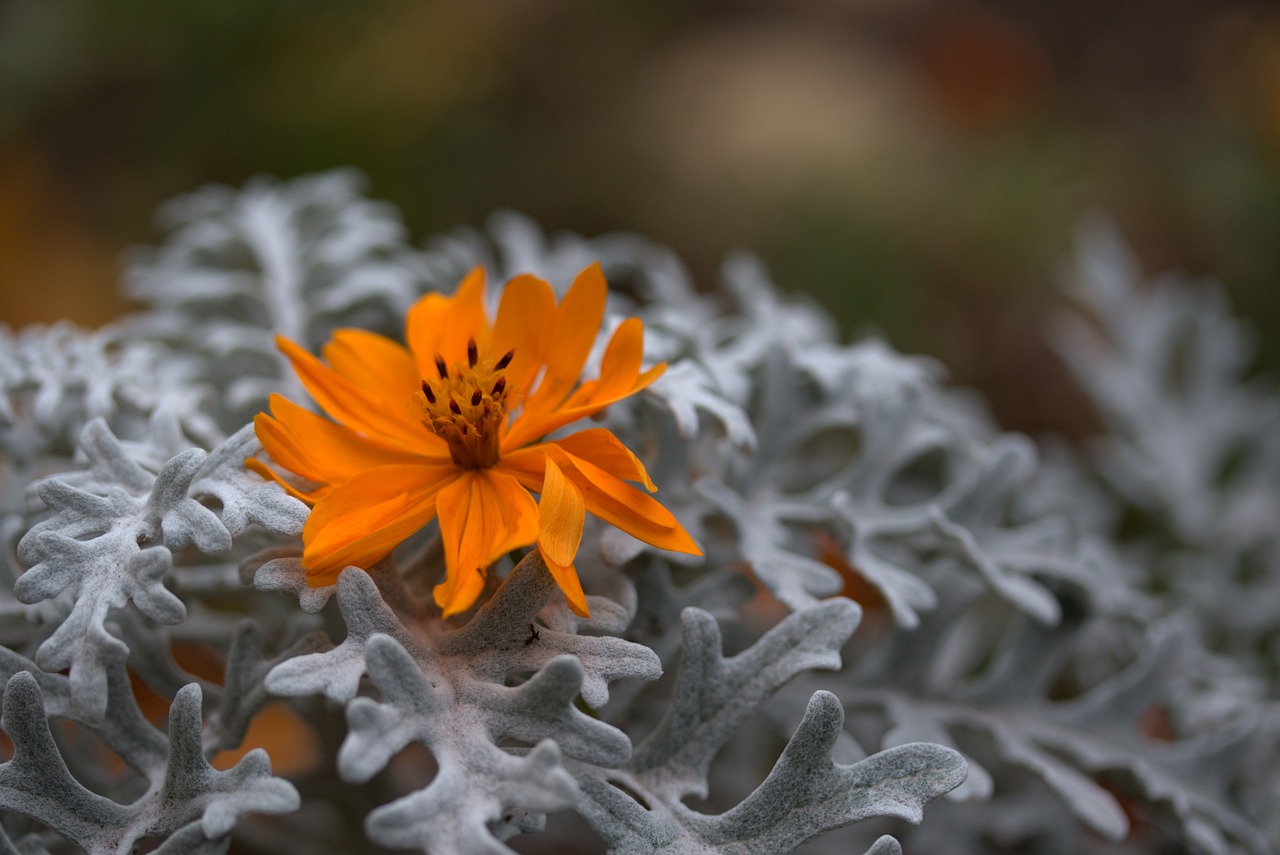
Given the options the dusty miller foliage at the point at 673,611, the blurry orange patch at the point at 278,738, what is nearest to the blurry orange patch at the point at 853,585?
the dusty miller foliage at the point at 673,611

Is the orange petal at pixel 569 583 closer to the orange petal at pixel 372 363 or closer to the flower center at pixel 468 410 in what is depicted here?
the flower center at pixel 468 410

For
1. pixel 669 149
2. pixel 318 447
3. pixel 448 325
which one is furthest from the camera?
pixel 669 149

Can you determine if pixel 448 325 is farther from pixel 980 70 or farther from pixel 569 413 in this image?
pixel 980 70

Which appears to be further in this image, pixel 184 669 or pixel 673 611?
pixel 184 669

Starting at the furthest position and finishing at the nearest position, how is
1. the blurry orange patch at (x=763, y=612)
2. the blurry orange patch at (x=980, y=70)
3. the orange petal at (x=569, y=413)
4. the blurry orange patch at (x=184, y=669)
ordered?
the blurry orange patch at (x=980, y=70)
the blurry orange patch at (x=184, y=669)
the blurry orange patch at (x=763, y=612)
the orange petal at (x=569, y=413)

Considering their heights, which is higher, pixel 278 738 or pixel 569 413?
pixel 569 413

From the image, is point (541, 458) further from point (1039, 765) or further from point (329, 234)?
point (329, 234)

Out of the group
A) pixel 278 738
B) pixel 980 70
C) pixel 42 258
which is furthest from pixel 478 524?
pixel 980 70

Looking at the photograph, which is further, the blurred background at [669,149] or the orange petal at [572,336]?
the blurred background at [669,149]
